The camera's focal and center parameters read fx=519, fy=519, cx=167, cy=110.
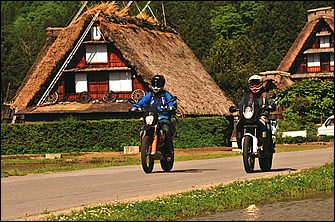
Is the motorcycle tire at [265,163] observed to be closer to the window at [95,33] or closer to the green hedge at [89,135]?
the green hedge at [89,135]

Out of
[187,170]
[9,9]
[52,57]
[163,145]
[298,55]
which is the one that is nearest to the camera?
[163,145]

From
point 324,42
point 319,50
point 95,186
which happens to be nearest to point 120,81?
point 95,186

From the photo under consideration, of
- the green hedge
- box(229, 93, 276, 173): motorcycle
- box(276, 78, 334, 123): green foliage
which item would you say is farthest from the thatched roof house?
box(229, 93, 276, 173): motorcycle

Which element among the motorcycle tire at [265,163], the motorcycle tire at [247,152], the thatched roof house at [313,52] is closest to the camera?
the motorcycle tire at [247,152]

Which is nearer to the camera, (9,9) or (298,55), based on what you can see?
(298,55)

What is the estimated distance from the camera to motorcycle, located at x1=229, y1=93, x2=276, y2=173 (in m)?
11.0

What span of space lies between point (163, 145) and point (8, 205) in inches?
188

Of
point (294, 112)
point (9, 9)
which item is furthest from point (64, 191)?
point (9, 9)

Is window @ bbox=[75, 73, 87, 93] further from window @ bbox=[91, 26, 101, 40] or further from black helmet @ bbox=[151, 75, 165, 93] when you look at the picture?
black helmet @ bbox=[151, 75, 165, 93]

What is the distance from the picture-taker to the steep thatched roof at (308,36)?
162 ft

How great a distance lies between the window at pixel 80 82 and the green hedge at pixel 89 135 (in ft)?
24.4

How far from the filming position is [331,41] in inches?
2000

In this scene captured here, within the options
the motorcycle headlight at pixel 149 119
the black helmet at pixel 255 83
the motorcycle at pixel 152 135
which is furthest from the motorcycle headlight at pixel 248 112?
the motorcycle headlight at pixel 149 119

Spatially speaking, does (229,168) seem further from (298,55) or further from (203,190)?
(298,55)
